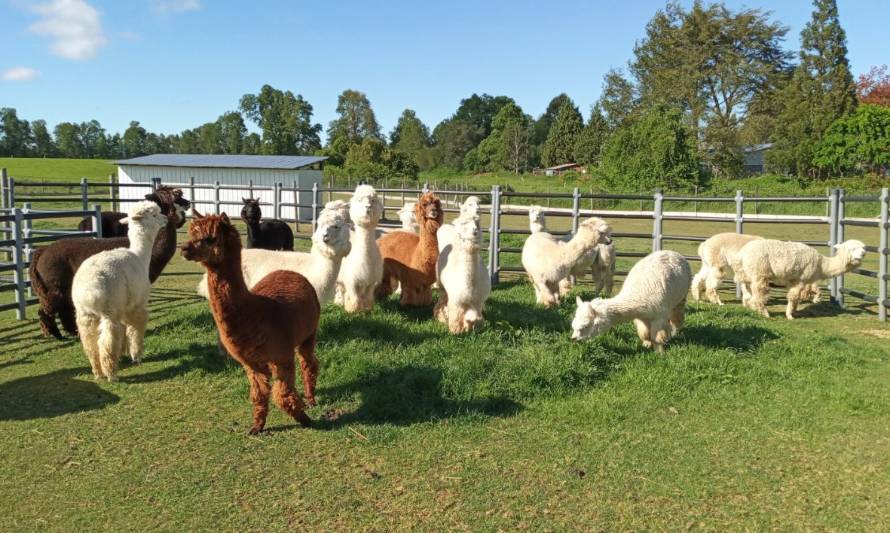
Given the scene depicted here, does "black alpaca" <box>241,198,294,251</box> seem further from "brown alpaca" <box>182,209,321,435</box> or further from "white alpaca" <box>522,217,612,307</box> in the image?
"brown alpaca" <box>182,209,321,435</box>

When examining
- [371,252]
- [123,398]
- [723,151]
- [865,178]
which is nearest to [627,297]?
[371,252]

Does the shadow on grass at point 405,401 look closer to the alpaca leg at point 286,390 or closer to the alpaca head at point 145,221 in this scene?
the alpaca leg at point 286,390

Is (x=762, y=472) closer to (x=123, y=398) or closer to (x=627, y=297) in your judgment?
(x=627, y=297)

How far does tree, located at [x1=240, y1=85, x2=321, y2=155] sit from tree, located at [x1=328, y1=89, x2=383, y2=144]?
503 cm

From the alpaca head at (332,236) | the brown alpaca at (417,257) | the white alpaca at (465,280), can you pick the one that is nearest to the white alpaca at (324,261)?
the alpaca head at (332,236)

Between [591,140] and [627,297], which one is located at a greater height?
[591,140]

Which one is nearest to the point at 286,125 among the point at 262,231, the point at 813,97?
the point at 813,97

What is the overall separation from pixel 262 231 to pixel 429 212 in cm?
465

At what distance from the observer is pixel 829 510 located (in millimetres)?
3689

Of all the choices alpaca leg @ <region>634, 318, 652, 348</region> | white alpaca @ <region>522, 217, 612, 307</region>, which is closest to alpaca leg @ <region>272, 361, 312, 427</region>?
alpaca leg @ <region>634, 318, 652, 348</region>

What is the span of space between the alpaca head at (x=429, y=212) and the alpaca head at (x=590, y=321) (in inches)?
82.6

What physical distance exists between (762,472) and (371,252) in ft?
14.0

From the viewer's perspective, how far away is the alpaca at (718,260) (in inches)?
379

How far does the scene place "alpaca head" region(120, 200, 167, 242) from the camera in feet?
21.1
